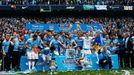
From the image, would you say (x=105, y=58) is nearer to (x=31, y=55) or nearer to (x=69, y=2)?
(x=31, y=55)

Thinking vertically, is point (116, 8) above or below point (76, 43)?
below

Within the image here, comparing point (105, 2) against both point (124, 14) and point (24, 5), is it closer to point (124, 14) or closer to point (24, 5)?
point (124, 14)

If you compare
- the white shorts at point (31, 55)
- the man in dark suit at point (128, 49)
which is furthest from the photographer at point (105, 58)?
the white shorts at point (31, 55)

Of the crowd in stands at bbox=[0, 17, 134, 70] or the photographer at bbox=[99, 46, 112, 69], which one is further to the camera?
the photographer at bbox=[99, 46, 112, 69]

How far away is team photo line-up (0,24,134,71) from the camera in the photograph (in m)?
20.1

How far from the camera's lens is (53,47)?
803 inches

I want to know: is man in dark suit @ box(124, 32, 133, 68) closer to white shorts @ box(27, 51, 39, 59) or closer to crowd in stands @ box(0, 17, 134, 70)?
crowd in stands @ box(0, 17, 134, 70)

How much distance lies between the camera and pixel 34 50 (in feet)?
65.7

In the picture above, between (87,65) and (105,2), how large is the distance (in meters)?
26.7

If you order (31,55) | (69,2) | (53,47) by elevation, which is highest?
(69,2)

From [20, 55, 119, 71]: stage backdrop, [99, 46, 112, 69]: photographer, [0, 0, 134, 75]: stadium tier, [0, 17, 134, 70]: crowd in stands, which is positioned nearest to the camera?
[0, 0, 134, 75]: stadium tier

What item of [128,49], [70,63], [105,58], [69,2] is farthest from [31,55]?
[69,2]

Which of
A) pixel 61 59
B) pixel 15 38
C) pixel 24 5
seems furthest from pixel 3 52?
pixel 24 5

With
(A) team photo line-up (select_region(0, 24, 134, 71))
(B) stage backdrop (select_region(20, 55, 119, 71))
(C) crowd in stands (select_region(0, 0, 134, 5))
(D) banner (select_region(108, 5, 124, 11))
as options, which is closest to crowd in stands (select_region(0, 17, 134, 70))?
(A) team photo line-up (select_region(0, 24, 134, 71))
